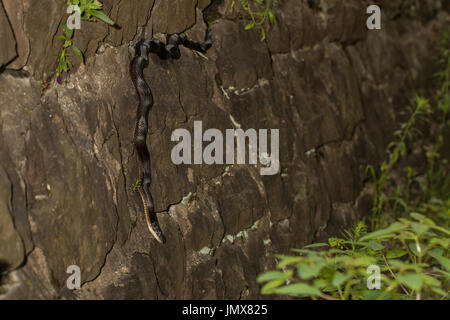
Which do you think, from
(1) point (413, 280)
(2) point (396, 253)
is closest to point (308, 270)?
(1) point (413, 280)

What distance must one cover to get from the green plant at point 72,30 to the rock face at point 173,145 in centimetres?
5

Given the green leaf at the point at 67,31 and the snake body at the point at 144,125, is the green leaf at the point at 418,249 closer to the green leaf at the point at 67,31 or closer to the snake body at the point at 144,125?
the snake body at the point at 144,125

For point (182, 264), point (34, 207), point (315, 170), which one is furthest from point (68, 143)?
point (315, 170)

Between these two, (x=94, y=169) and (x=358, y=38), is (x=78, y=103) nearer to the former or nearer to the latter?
(x=94, y=169)

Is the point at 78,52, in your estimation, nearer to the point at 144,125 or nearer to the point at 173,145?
the point at 144,125

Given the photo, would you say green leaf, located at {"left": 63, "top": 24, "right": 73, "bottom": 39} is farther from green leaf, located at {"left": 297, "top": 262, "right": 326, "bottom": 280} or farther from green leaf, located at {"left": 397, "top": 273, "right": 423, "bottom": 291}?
green leaf, located at {"left": 397, "top": 273, "right": 423, "bottom": 291}

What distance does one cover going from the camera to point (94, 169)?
95.2 inches

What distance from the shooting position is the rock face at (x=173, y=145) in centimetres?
213

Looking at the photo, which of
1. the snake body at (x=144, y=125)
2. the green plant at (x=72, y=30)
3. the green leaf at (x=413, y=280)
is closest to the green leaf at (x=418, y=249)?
the green leaf at (x=413, y=280)

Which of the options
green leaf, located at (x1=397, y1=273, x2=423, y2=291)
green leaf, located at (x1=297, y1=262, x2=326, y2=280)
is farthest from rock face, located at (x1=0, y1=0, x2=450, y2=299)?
green leaf, located at (x1=397, y1=273, x2=423, y2=291)

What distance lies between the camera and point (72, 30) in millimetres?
2338

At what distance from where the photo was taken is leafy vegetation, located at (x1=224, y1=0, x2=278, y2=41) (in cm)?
351

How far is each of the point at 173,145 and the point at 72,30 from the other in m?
0.98

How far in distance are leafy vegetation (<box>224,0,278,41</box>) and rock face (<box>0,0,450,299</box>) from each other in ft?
0.18
